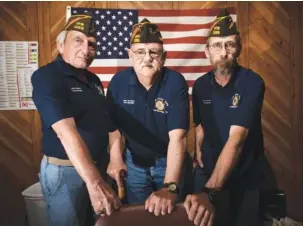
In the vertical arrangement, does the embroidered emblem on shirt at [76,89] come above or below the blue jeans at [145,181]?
above

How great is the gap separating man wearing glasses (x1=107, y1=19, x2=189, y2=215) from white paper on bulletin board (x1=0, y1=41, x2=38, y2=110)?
1438 millimetres

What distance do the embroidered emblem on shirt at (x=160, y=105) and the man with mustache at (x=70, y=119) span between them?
293mm

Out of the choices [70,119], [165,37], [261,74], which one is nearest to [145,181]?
[70,119]

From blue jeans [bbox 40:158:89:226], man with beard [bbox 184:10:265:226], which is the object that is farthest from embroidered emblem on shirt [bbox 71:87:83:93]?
man with beard [bbox 184:10:265:226]

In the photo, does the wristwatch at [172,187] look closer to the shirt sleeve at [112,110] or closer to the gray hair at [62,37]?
the shirt sleeve at [112,110]

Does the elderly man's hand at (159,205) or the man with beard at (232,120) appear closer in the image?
the elderly man's hand at (159,205)

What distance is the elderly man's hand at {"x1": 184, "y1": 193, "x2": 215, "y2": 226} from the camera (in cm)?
126

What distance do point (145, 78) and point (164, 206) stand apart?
3.02ft

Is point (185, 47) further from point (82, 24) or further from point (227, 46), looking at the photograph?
point (82, 24)

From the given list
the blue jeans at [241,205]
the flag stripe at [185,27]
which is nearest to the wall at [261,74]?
the flag stripe at [185,27]

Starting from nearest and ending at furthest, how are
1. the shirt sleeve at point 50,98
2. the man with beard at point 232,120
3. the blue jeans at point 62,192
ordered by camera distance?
1. the shirt sleeve at point 50,98
2. the blue jeans at point 62,192
3. the man with beard at point 232,120

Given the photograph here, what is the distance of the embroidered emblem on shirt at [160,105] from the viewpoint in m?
1.95

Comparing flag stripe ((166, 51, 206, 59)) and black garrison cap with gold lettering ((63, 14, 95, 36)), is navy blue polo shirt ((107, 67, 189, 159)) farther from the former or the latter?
flag stripe ((166, 51, 206, 59))

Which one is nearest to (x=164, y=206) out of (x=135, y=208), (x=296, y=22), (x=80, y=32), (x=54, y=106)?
(x=135, y=208)
